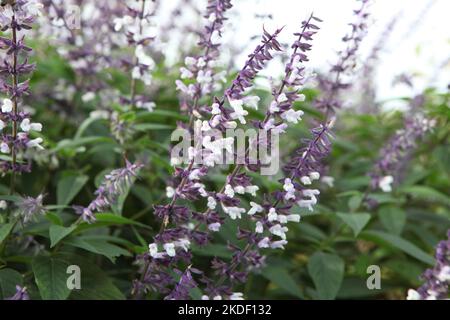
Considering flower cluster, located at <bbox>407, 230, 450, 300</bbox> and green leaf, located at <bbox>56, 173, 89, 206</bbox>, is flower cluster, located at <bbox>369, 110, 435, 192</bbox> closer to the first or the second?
flower cluster, located at <bbox>407, 230, 450, 300</bbox>

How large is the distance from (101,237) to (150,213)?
2.54 feet

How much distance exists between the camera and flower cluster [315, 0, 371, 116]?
2.81m

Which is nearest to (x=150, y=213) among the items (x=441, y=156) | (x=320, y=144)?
(x=320, y=144)

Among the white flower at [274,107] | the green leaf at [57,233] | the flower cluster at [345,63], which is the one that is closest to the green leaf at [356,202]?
the flower cluster at [345,63]

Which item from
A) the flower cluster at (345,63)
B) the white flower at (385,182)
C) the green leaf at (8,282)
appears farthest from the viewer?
the white flower at (385,182)

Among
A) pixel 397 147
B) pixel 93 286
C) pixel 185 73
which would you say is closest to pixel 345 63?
pixel 397 147

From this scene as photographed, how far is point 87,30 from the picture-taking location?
3875mm

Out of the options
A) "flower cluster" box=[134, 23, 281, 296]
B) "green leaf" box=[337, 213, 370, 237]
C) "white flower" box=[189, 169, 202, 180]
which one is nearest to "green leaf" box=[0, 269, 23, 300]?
"flower cluster" box=[134, 23, 281, 296]

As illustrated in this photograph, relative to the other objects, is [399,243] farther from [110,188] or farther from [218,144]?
[110,188]

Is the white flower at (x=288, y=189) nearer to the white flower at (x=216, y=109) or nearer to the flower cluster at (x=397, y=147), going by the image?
the white flower at (x=216, y=109)

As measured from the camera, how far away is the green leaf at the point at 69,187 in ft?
9.23

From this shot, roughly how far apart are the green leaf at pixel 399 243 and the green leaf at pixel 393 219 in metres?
0.19

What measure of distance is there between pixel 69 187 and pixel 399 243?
1.68 meters
